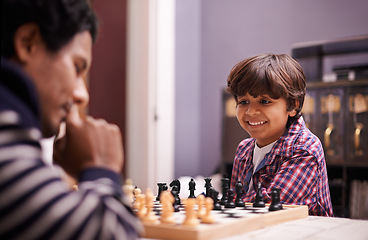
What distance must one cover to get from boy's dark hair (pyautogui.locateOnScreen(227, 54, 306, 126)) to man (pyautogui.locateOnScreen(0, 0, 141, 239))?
997 mm

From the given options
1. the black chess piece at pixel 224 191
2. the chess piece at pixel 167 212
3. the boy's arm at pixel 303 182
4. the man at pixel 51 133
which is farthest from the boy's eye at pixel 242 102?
the man at pixel 51 133

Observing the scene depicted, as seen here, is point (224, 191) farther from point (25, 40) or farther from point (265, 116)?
point (25, 40)

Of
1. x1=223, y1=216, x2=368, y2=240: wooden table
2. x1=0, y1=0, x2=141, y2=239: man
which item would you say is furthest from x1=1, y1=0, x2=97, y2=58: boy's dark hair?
x1=223, y1=216, x2=368, y2=240: wooden table

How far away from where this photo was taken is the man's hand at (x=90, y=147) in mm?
775

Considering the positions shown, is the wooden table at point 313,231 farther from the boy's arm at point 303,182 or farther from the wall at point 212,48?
the wall at point 212,48

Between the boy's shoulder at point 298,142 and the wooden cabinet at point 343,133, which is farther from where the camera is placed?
the wooden cabinet at point 343,133

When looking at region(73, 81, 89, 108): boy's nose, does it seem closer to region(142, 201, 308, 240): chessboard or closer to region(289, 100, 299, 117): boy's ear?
region(142, 201, 308, 240): chessboard

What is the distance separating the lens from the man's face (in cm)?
76

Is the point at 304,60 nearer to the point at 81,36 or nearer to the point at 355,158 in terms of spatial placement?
the point at 355,158

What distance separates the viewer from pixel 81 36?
828 mm

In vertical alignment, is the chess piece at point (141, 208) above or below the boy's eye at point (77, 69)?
below

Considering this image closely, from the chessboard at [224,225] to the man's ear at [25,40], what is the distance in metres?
0.49

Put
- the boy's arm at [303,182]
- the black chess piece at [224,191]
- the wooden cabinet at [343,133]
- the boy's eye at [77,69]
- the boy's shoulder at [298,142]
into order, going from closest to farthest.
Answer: the boy's eye at [77,69] → the black chess piece at [224,191] → the boy's arm at [303,182] → the boy's shoulder at [298,142] → the wooden cabinet at [343,133]

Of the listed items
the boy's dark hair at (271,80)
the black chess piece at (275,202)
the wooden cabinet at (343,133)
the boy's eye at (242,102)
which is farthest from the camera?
the wooden cabinet at (343,133)
